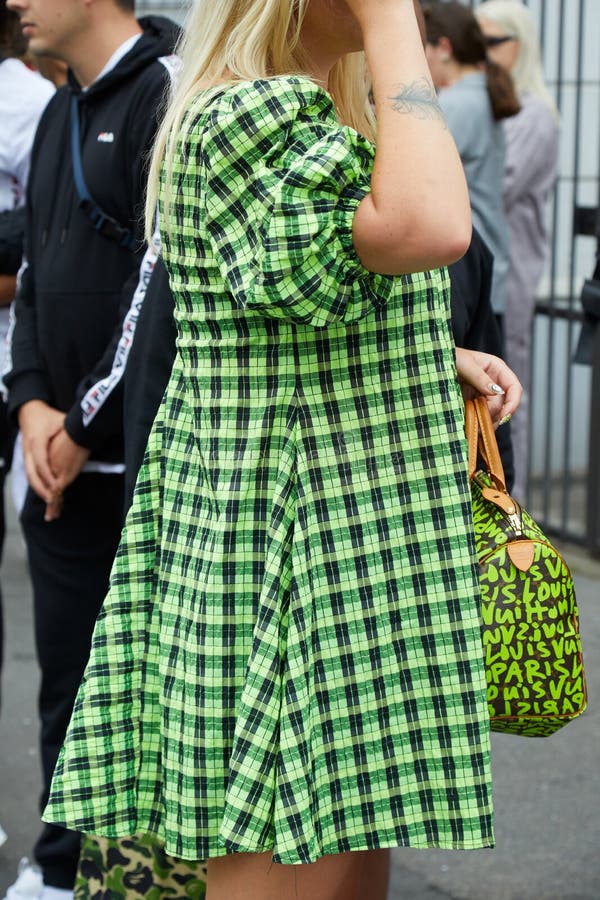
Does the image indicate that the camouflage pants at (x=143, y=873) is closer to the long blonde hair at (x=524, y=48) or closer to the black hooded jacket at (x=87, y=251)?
the black hooded jacket at (x=87, y=251)

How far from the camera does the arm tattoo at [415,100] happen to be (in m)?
1.78

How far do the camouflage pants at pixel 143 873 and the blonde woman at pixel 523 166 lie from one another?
3.54 metres

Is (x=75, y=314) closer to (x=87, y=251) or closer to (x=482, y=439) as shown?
(x=87, y=251)

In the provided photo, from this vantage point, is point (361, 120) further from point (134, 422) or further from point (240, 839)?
point (240, 839)

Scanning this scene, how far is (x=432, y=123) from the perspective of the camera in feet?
5.88

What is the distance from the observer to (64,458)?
2.93 meters

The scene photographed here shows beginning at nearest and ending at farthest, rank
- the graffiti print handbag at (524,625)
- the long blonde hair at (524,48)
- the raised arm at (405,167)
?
the raised arm at (405,167) → the graffiti print handbag at (524,625) → the long blonde hair at (524,48)

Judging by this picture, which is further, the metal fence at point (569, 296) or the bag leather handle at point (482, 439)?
the metal fence at point (569, 296)

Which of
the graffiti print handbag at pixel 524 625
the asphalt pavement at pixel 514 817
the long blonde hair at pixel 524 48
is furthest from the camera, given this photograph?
the long blonde hair at pixel 524 48

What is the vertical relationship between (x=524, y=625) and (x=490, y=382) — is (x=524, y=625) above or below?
below

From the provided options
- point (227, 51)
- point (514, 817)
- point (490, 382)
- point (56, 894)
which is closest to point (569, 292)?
point (514, 817)

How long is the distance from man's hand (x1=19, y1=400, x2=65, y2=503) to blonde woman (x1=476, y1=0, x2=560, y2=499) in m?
2.98

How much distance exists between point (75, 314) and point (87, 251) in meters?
0.14

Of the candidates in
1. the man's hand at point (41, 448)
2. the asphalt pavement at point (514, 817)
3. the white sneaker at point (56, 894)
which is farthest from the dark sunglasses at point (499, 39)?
the white sneaker at point (56, 894)
